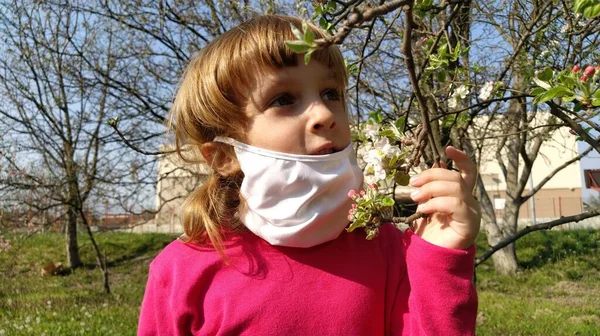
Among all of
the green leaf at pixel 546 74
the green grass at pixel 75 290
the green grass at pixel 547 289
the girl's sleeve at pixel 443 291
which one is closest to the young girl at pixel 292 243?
the girl's sleeve at pixel 443 291

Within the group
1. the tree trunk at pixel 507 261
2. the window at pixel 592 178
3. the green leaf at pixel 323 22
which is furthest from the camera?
the tree trunk at pixel 507 261

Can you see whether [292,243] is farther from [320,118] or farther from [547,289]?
[547,289]

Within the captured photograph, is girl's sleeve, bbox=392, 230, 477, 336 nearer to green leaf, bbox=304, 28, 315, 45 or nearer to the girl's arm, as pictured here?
the girl's arm

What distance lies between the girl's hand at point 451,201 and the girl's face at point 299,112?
247mm

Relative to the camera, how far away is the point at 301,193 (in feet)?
4.37

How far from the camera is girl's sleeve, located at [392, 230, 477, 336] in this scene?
3.79 ft

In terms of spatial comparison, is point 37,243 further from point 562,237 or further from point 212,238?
point 212,238

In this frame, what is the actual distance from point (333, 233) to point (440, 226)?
10.9 inches

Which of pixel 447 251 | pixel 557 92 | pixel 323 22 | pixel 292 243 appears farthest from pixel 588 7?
pixel 323 22

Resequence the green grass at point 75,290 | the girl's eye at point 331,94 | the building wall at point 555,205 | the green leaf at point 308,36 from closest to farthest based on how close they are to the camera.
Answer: the green leaf at point 308,36 → the girl's eye at point 331,94 → the green grass at point 75,290 → the building wall at point 555,205

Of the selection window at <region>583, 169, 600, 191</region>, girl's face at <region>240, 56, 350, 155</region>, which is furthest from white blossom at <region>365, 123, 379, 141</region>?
window at <region>583, 169, 600, 191</region>

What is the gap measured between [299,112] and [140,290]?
7.57m

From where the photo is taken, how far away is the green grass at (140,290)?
16.4 feet

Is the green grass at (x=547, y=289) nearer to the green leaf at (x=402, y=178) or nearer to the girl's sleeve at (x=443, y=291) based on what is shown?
the girl's sleeve at (x=443, y=291)
